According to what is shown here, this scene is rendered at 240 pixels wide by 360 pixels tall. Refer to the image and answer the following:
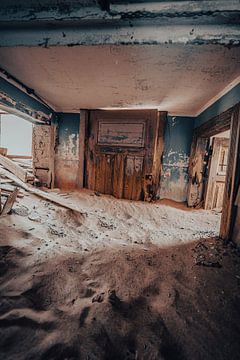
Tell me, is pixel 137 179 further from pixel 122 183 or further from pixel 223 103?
pixel 223 103

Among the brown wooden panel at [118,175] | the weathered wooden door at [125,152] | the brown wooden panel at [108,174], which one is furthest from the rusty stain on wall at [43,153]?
the brown wooden panel at [118,175]

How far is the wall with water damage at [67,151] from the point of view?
18.7 feet

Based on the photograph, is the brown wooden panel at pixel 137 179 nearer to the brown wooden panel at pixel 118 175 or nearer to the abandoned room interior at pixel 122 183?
the abandoned room interior at pixel 122 183

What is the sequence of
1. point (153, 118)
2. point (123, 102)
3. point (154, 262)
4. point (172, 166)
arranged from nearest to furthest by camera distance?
1. point (154, 262)
2. point (123, 102)
3. point (153, 118)
4. point (172, 166)

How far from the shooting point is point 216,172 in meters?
5.06

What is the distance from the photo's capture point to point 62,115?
5.76 metres

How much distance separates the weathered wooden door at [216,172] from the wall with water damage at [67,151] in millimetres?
4021

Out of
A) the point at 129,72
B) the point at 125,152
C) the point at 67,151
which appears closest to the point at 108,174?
the point at 125,152

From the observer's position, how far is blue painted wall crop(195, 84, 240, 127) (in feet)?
9.71

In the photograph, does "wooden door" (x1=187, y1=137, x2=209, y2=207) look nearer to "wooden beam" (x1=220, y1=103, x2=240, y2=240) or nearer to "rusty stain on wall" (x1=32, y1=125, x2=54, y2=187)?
"wooden beam" (x1=220, y1=103, x2=240, y2=240)

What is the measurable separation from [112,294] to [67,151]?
4.90 m

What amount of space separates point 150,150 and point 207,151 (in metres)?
1.66

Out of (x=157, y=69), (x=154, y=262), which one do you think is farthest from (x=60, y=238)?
(x=157, y=69)

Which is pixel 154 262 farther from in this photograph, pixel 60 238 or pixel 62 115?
pixel 62 115
